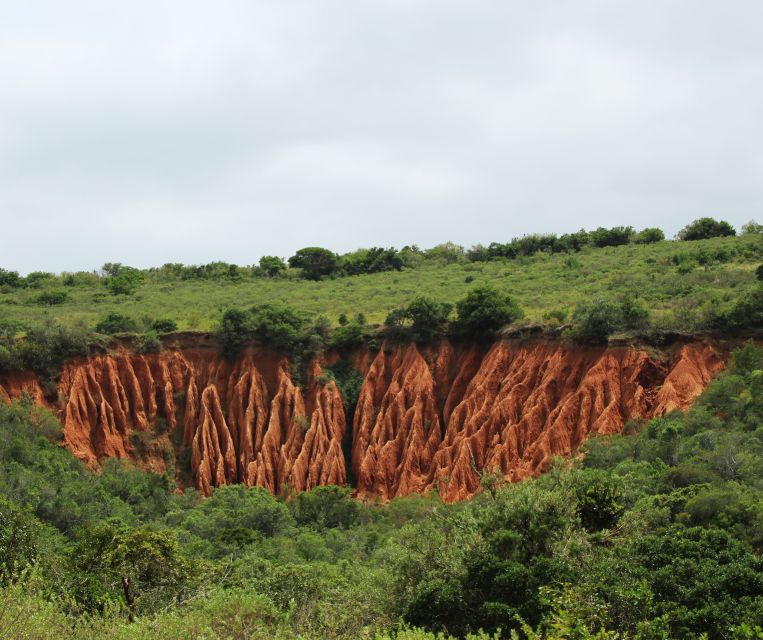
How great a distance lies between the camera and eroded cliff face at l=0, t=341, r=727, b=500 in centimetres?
3944

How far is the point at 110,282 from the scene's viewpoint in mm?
62688

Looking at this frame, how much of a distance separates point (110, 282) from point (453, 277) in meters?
20.4

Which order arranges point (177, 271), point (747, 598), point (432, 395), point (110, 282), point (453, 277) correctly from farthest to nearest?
1. point (177, 271)
2. point (110, 282)
3. point (453, 277)
4. point (432, 395)
5. point (747, 598)

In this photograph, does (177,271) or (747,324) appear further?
(177,271)

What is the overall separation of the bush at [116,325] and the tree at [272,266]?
711 inches

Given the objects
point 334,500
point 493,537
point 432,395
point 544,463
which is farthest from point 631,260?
point 493,537

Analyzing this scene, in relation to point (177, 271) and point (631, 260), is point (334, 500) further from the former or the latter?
point (177, 271)

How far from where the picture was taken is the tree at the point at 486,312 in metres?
44.5

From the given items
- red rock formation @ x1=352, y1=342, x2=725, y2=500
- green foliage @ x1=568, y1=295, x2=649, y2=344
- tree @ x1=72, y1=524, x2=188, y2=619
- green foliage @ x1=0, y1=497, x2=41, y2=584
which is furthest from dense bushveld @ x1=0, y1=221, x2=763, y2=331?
tree @ x1=72, y1=524, x2=188, y2=619

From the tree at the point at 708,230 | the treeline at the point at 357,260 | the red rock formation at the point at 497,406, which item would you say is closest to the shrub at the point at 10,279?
the treeline at the point at 357,260

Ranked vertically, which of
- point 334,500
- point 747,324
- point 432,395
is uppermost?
point 747,324

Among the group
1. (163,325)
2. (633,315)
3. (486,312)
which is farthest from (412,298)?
(633,315)

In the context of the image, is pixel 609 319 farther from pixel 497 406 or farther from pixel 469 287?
pixel 469 287

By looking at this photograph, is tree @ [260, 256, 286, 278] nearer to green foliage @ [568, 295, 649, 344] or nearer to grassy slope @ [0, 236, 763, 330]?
grassy slope @ [0, 236, 763, 330]
